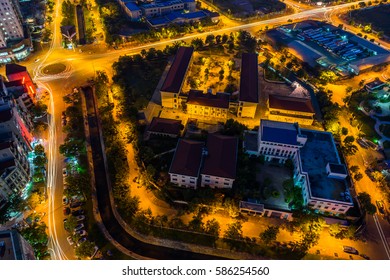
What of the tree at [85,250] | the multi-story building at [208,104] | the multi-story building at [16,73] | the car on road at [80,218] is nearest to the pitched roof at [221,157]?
the multi-story building at [208,104]

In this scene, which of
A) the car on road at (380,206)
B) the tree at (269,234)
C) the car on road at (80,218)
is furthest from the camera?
the car on road at (380,206)

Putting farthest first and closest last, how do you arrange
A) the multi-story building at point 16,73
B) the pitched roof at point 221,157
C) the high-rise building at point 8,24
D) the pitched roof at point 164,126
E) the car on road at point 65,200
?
the high-rise building at point 8,24
the multi-story building at point 16,73
the pitched roof at point 164,126
the car on road at point 65,200
the pitched roof at point 221,157

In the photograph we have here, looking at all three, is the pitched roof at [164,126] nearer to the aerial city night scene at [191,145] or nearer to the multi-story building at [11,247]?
the aerial city night scene at [191,145]

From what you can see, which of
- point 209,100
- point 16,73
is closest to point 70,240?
point 209,100

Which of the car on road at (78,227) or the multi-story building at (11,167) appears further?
the multi-story building at (11,167)

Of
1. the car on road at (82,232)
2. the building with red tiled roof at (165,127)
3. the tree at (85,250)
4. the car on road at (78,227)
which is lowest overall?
the car on road at (82,232)

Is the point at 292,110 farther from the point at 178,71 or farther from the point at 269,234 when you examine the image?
the point at 269,234
